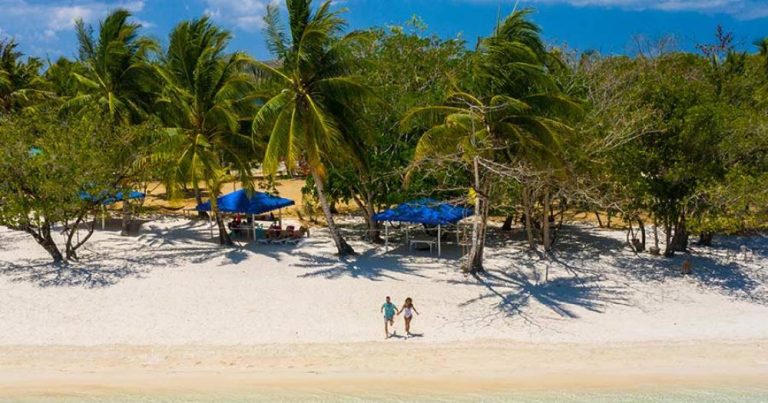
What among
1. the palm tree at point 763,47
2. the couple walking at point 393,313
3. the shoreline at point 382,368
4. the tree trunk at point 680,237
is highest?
the palm tree at point 763,47

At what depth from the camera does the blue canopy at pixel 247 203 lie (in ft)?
65.1

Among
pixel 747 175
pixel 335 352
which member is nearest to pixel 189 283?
pixel 335 352

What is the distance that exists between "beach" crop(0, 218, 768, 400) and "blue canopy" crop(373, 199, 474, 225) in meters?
1.17

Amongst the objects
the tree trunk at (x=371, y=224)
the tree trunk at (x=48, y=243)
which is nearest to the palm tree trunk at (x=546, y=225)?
the tree trunk at (x=371, y=224)

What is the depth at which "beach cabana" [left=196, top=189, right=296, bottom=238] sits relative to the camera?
19.8m

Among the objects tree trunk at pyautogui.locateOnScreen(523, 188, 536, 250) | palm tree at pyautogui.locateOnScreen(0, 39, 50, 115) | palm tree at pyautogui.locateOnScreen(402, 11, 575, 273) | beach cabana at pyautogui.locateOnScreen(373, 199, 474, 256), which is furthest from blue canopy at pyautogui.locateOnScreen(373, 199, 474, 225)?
palm tree at pyautogui.locateOnScreen(0, 39, 50, 115)

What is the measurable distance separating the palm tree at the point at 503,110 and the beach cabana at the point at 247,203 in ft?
22.2

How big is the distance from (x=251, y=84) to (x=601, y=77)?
48.9ft

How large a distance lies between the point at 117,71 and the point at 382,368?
50.7 feet

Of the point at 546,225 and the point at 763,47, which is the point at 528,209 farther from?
the point at 763,47

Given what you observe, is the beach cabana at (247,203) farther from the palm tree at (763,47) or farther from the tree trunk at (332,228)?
the palm tree at (763,47)

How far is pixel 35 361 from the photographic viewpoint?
11.3 metres

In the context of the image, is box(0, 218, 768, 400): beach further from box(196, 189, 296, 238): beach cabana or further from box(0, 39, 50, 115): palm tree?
box(0, 39, 50, 115): palm tree

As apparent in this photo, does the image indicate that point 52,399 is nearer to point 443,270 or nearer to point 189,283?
point 189,283
